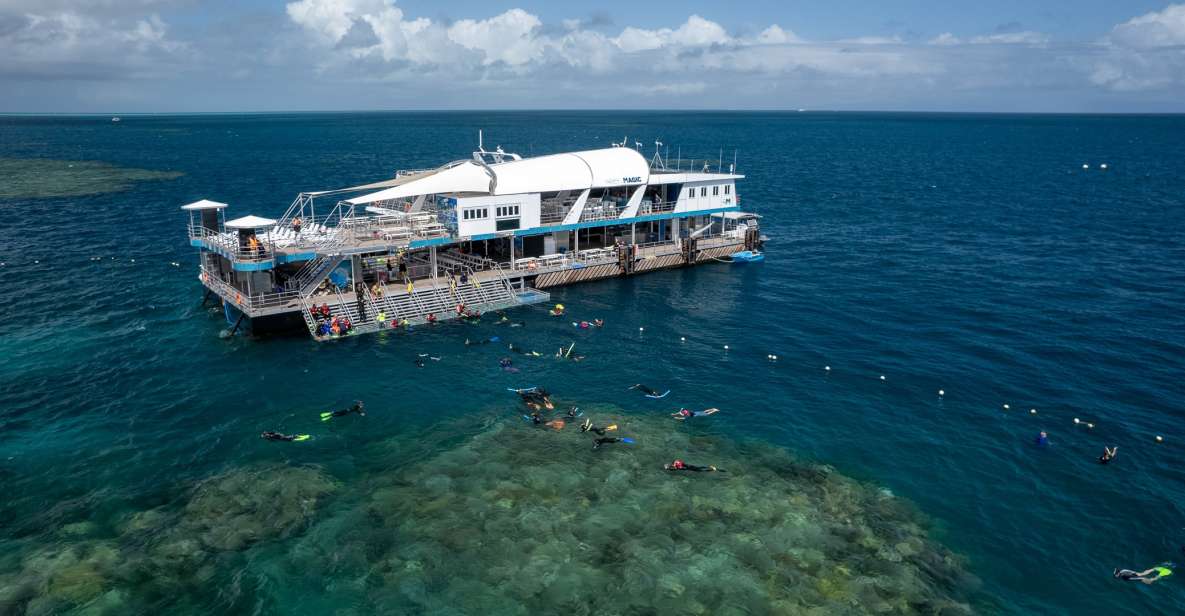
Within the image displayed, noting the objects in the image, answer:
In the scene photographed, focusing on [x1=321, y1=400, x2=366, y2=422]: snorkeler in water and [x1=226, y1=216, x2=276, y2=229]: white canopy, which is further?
[x1=226, y1=216, x2=276, y2=229]: white canopy

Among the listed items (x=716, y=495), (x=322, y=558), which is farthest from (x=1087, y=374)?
(x=322, y=558)

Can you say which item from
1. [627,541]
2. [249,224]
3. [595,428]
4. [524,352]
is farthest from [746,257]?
[627,541]

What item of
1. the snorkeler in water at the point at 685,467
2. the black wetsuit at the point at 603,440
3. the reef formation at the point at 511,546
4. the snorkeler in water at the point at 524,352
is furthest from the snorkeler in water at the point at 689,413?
the snorkeler in water at the point at 524,352

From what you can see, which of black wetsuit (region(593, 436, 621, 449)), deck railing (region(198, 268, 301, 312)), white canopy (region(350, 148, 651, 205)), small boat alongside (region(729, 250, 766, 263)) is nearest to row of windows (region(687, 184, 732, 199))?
white canopy (region(350, 148, 651, 205))

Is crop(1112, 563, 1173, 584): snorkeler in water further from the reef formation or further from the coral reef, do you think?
the coral reef

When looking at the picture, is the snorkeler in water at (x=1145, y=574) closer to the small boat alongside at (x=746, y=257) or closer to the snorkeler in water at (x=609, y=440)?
the snorkeler in water at (x=609, y=440)

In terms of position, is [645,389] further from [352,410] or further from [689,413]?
[352,410]
